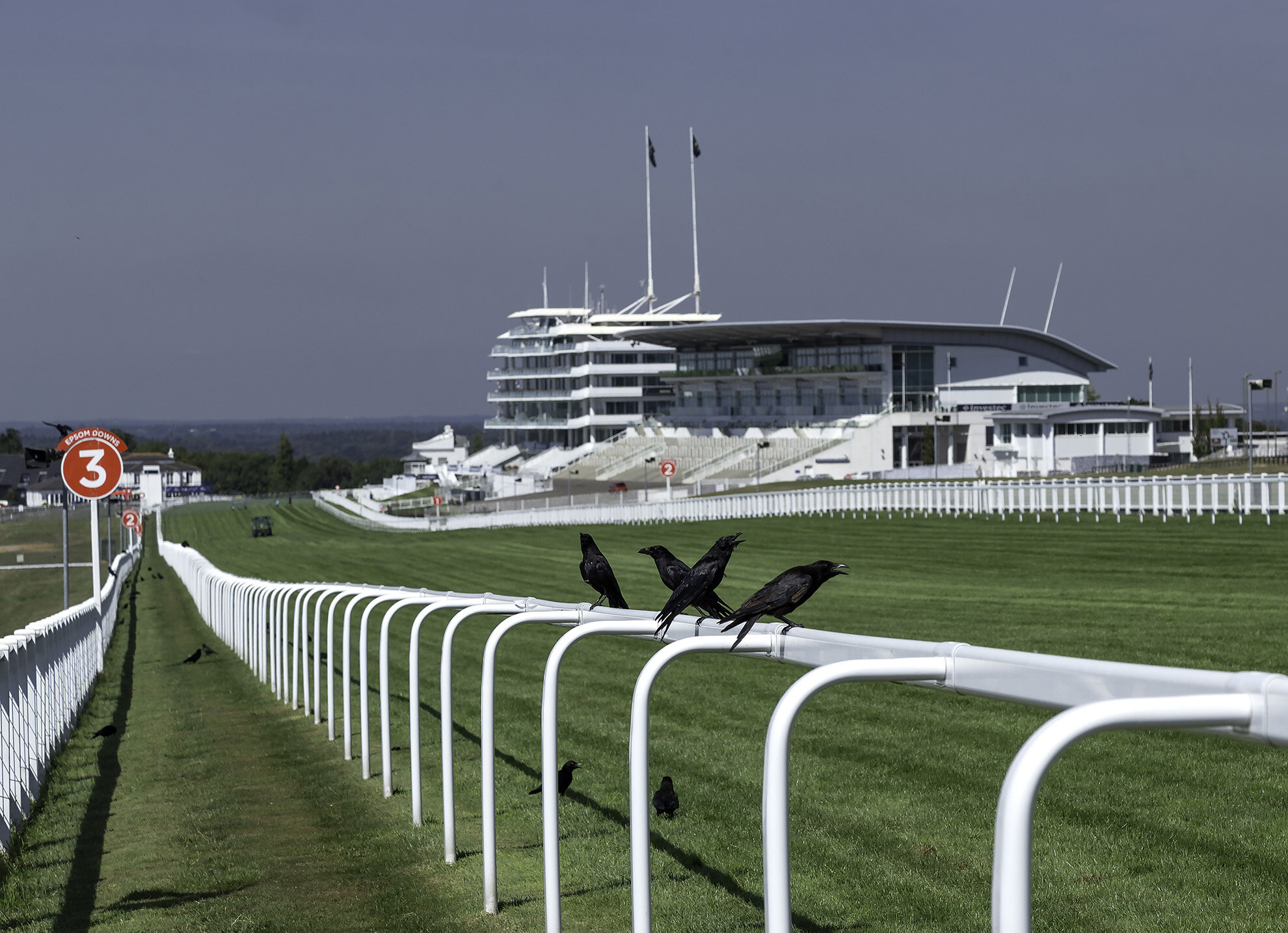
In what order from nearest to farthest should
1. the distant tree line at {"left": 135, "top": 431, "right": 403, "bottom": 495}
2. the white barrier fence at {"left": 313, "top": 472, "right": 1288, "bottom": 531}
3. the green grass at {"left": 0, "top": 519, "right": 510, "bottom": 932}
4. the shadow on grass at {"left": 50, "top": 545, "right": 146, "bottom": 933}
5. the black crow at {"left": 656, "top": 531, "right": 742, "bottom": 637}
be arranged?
1. the black crow at {"left": 656, "top": 531, "right": 742, "bottom": 637}
2. the green grass at {"left": 0, "top": 519, "right": 510, "bottom": 932}
3. the shadow on grass at {"left": 50, "top": 545, "right": 146, "bottom": 933}
4. the white barrier fence at {"left": 313, "top": 472, "right": 1288, "bottom": 531}
5. the distant tree line at {"left": 135, "top": 431, "right": 403, "bottom": 495}

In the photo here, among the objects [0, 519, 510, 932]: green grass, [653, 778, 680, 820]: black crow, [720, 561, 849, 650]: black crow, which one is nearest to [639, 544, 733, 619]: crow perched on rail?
[720, 561, 849, 650]: black crow

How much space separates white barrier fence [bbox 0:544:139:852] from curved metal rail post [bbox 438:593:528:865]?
7.21 feet

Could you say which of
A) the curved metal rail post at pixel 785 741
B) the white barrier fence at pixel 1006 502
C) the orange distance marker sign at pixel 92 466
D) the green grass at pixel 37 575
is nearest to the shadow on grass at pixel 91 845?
the green grass at pixel 37 575

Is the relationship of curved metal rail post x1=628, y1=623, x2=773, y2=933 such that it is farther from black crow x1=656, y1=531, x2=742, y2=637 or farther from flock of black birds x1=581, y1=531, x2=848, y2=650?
black crow x1=656, y1=531, x2=742, y2=637

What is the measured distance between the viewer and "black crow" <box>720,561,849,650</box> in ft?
12.0

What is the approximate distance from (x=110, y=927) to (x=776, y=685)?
5574 mm

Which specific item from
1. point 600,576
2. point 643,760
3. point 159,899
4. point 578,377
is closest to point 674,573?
point 600,576

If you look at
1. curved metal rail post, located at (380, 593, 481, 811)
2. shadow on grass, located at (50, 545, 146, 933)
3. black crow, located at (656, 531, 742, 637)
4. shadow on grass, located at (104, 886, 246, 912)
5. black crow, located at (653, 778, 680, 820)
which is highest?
black crow, located at (656, 531, 742, 637)

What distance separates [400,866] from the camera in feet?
19.6

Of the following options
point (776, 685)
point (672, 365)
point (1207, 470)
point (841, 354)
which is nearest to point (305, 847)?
point (776, 685)

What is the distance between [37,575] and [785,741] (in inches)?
1168

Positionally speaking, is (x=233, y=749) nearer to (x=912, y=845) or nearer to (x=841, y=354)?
(x=912, y=845)

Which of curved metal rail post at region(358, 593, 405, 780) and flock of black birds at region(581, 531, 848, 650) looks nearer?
flock of black birds at region(581, 531, 848, 650)

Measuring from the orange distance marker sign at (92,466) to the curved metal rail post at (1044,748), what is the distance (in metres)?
14.2
